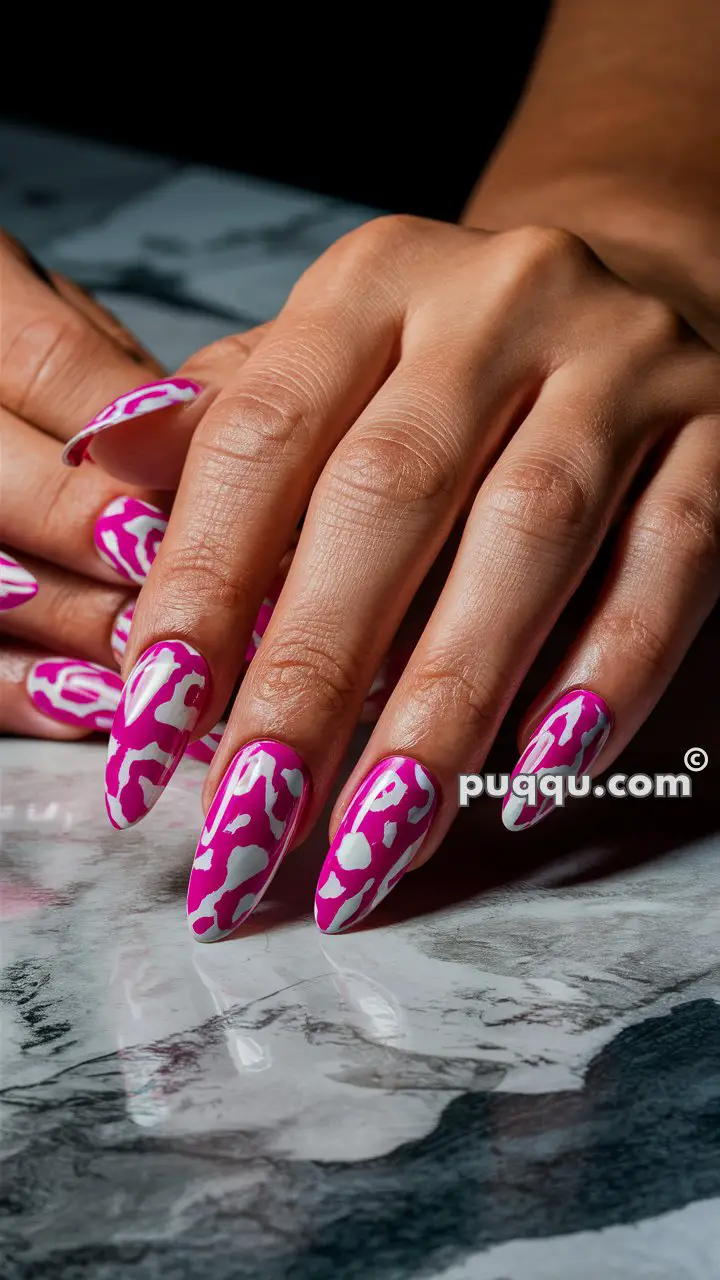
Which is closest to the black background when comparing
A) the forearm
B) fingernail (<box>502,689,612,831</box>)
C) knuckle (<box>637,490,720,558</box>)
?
the forearm

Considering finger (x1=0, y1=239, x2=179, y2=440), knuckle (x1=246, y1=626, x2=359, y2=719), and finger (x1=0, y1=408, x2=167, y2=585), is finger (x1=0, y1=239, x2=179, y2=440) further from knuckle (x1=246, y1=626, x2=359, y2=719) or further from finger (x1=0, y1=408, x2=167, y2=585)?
knuckle (x1=246, y1=626, x2=359, y2=719)

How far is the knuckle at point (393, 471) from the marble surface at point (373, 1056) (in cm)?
21

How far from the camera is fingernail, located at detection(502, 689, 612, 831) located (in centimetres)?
72

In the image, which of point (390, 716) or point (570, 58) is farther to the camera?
point (570, 58)

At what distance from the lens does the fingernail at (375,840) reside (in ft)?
2.16

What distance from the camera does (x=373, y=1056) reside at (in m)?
0.53

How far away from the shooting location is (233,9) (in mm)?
2012

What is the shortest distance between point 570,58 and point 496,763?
0.98 meters

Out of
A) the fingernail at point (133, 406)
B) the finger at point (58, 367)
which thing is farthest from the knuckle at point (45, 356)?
the fingernail at point (133, 406)

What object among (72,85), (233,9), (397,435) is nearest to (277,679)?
(397,435)

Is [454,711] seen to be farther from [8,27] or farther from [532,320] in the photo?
[8,27]

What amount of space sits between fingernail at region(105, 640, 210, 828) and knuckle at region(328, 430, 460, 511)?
14 centimetres

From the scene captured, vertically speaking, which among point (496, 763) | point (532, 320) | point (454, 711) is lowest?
point (496, 763)

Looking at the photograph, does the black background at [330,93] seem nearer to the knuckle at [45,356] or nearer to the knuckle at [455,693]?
the knuckle at [45,356]
